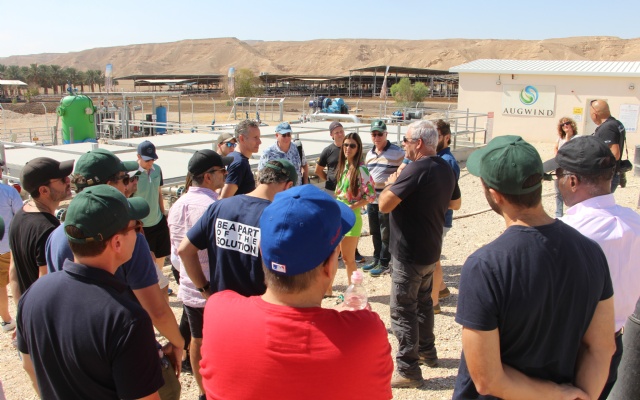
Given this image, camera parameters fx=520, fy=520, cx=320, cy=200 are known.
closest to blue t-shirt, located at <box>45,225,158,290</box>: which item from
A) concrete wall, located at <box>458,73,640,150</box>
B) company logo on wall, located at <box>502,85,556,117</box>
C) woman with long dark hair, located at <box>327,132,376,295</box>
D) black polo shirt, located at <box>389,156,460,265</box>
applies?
black polo shirt, located at <box>389,156,460,265</box>

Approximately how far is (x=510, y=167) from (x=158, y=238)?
4107mm

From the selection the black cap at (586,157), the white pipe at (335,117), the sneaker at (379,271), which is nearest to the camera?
the black cap at (586,157)

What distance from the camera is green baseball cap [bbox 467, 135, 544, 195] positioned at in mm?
1762

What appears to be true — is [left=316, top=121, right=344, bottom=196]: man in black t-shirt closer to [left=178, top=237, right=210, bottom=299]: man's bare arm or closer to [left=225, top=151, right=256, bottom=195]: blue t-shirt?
[left=225, top=151, right=256, bottom=195]: blue t-shirt

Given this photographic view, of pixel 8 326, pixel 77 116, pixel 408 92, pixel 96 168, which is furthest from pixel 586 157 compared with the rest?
pixel 408 92

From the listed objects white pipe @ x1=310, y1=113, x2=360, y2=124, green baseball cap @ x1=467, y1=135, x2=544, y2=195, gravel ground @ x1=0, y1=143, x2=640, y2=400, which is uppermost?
green baseball cap @ x1=467, y1=135, x2=544, y2=195

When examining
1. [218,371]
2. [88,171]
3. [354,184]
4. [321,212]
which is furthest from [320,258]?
[354,184]

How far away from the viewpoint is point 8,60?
162 m

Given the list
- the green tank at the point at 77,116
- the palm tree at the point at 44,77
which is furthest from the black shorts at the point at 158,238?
the palm tree at the point at 44,77

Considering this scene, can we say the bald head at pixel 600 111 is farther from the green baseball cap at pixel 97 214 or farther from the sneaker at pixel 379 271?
the green baseball cap at pixel 97 214

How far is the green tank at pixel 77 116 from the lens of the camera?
14.6 meters

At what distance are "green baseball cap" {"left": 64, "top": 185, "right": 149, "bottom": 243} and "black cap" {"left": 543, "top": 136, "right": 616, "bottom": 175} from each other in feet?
5.97

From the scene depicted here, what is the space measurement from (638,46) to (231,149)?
93.9 m

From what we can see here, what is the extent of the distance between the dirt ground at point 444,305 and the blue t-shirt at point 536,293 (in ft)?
6.61
